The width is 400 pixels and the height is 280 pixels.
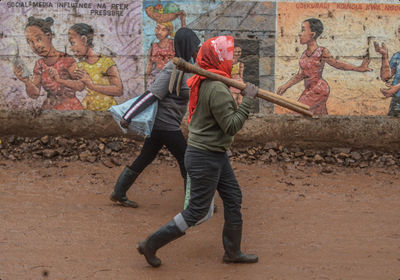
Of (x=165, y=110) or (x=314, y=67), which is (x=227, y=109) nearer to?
(x=165, y=110)

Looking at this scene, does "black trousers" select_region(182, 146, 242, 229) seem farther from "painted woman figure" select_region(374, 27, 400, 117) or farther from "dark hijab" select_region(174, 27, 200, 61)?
"painted woman figure" select_region(374, 27, 400, 117)

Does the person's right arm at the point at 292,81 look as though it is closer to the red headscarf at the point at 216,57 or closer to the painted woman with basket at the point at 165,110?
the painted woman with basket at the point at 165,110

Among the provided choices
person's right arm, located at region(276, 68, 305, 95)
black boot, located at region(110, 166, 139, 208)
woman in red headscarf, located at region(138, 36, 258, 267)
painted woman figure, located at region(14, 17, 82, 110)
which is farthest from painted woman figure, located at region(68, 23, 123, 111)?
woman in red headscarf, located at region(138, 36, 258, 267)

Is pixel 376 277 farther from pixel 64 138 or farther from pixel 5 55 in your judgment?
pixel 5 55

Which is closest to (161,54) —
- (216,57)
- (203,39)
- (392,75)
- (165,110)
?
(203,39)

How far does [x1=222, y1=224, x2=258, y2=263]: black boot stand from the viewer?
378cm

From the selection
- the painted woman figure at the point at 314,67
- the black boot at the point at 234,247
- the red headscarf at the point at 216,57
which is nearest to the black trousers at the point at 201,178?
the black boot at the point at 234,247

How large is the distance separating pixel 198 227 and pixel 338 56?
3.61m

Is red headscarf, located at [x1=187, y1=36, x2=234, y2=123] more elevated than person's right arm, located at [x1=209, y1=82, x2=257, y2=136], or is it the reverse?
red headscarf, located at [x1=187, y1=36, x2=234, y2=123]

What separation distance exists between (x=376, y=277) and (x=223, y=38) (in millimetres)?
2100

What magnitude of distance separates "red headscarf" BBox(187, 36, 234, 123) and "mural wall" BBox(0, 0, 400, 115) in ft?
11.1

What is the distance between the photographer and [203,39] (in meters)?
6.84

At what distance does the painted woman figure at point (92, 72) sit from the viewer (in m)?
6.84

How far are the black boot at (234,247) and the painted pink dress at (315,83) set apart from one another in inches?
140
